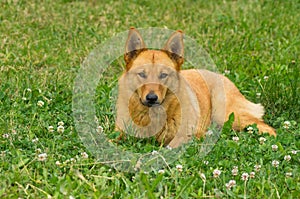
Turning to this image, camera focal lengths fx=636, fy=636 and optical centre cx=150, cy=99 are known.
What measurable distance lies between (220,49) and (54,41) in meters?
2.17

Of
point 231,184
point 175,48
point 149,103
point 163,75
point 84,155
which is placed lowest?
point 231,184

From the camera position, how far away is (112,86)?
7203mm

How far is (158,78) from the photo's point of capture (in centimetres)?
568

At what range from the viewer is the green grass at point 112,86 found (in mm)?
4629

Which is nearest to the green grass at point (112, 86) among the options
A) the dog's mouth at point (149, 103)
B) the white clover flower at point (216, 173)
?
the white clover flower at point (216, 173)

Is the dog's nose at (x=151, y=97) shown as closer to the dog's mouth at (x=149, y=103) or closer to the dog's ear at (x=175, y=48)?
the dog's mouth at (x=149, y=103)

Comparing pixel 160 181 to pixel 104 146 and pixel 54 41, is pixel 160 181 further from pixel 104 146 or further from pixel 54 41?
pixel 54 41

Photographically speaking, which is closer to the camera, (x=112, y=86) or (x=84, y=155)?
(x=84, y=155)

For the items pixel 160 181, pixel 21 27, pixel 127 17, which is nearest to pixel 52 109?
pixel 160 181

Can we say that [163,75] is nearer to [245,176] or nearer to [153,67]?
[153,67]

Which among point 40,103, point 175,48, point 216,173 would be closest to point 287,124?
point 175,48

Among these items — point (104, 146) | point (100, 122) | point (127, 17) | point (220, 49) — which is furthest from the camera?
point (127, 17)

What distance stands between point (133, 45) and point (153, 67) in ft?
0.93

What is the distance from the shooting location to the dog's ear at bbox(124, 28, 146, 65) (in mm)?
5709
